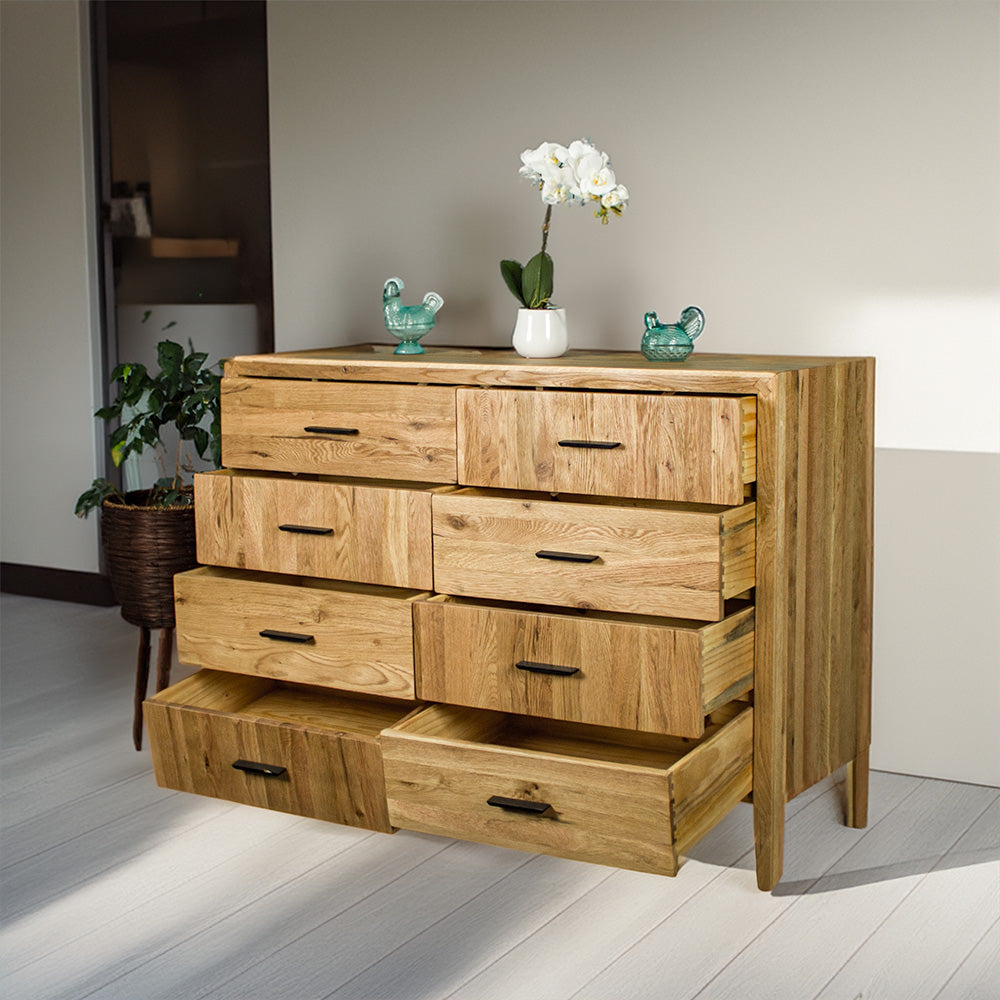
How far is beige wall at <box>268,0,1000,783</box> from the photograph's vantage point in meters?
2.38

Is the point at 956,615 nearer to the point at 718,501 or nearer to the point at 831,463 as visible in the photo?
the point at 831,463

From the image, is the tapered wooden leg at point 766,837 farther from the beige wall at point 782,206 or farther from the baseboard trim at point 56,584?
the baseboard trim at point 56,584

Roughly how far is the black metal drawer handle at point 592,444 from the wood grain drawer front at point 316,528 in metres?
0.26

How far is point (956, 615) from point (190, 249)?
2324 millimetres

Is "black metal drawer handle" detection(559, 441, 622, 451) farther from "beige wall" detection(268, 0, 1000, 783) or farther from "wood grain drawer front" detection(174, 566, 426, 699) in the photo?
"beige wall" detection(268, 0, 1000, 783)

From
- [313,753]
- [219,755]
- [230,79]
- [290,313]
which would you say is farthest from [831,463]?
[230,79]

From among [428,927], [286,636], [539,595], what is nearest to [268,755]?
[286,636]

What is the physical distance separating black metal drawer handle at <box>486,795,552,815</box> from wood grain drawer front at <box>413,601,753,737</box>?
0.16 m

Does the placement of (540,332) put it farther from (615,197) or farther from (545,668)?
(545,668)

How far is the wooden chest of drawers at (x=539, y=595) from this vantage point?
6.41 ft

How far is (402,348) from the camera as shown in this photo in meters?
2.47

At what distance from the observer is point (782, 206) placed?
2527mm

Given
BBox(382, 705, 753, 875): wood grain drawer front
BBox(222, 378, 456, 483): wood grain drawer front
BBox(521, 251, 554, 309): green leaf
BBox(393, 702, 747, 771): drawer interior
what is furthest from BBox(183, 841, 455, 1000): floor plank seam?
BBox(521, 251, 554, 309): green leaf

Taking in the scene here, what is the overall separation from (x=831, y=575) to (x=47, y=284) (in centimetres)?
263
